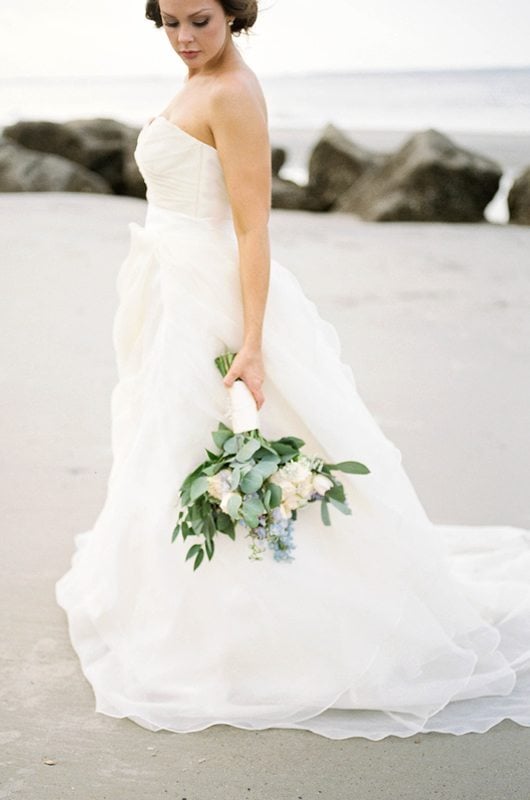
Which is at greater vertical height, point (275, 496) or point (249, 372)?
point (249, 372)

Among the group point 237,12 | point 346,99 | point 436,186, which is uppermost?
point 237,12

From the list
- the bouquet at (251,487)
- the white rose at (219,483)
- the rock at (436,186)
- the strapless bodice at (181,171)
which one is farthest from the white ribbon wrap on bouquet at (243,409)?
the rock at (436,186)

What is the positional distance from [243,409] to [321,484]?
24 centimetres

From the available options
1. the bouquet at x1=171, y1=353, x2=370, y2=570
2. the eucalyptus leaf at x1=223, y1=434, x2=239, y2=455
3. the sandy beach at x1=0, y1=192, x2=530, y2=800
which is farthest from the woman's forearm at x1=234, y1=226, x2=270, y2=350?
the sandy beach at x1=0, y1=192, x2=530, y2=800

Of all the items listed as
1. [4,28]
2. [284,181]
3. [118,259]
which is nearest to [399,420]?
[118,259]

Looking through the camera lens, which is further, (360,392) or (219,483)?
(360,392)

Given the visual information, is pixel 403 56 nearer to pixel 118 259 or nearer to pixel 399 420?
pixel 118 259

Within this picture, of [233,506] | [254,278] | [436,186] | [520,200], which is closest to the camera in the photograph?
[233,506]

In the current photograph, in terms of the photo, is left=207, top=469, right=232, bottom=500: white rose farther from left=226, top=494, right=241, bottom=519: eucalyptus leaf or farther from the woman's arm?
the woman's arm

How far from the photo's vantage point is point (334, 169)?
34.4 ft

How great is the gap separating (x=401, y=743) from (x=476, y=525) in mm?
1307

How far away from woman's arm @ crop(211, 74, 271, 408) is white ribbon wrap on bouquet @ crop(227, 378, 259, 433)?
23 millimetres

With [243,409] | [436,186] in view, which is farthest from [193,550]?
[436,186]

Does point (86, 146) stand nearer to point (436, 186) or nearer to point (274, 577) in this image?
point (436, 186)
